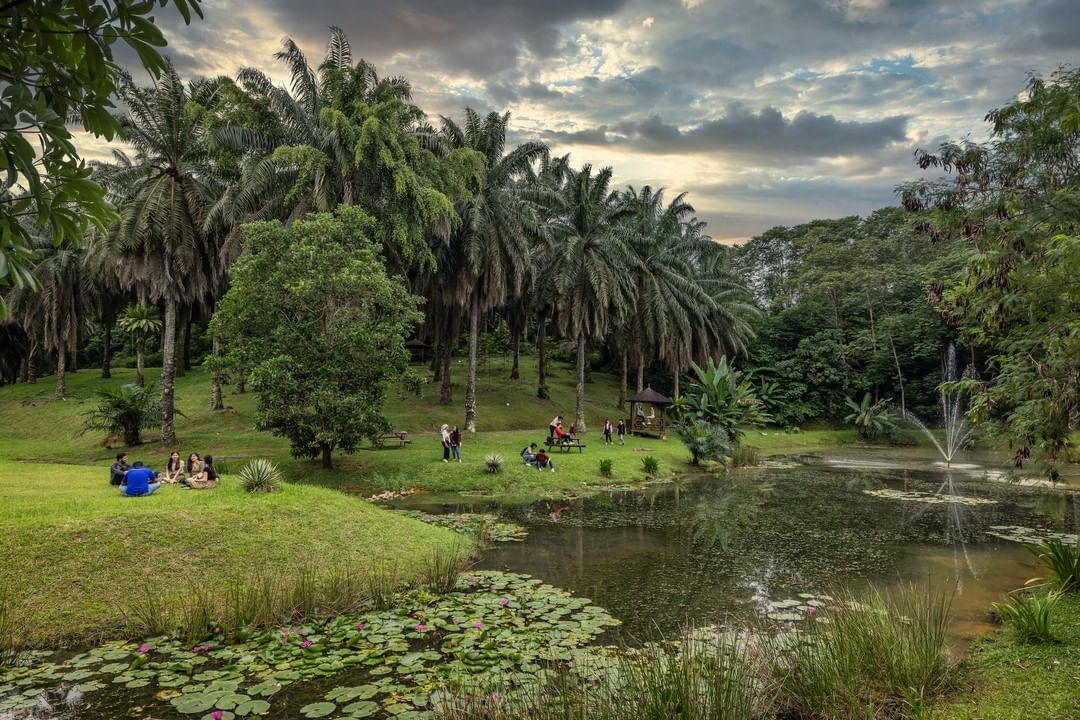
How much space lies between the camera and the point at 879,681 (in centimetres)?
624

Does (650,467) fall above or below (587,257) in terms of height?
below

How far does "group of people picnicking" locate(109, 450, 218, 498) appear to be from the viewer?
42.3 ft

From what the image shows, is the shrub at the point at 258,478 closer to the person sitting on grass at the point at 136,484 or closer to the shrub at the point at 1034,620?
the person sitting on grass at the point at 136,484

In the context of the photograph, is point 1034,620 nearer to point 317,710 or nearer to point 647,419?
point 317,710

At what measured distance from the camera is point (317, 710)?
20.9ft

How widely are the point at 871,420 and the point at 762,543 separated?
3616 cm

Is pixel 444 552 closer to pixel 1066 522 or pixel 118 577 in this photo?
pixel 118 577

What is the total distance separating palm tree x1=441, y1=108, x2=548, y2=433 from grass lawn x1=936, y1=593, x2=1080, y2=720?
24930mm

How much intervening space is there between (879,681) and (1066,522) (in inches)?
594

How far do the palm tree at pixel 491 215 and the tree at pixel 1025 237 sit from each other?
22.9 m

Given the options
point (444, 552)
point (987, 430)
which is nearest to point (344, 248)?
point (444, 552)

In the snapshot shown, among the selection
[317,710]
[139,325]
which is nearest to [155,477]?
[317,710]

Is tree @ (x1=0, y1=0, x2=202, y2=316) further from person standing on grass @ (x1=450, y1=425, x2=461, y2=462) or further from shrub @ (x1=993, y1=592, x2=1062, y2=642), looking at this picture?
person standing on grass @ (x1=450, y1=425, x2=461, y2=462)

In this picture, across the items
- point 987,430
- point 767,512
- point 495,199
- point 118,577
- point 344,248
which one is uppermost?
point 495,199
